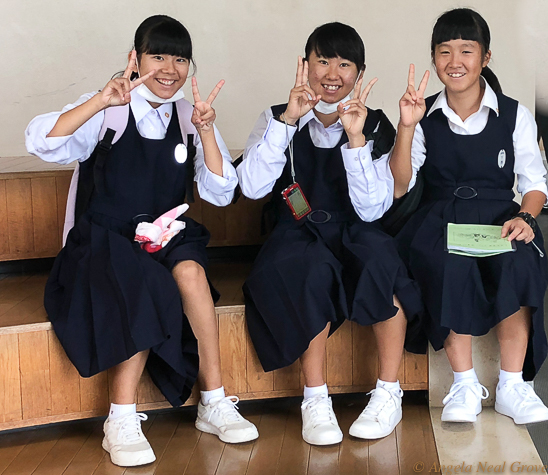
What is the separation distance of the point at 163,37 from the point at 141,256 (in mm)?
665

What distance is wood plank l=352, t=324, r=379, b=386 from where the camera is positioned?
2.24 metres

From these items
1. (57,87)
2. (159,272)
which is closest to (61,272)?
(159,272)

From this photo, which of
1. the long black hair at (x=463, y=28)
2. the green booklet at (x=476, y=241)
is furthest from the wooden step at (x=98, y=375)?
the long black hair at (x=463, y=28)

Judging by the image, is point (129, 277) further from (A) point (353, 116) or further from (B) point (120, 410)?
(A) point (353, 116)

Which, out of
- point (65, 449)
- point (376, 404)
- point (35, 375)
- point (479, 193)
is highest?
point (479, 193)

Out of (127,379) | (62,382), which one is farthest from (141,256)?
(62,382)

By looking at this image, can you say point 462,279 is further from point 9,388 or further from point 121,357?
point 9,388

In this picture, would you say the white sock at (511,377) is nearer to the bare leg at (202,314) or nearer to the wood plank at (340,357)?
the wood plank at (340,357)

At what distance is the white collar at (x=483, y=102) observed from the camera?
87.2 inches

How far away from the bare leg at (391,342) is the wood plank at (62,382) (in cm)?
92

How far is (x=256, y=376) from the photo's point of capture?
2.22 m

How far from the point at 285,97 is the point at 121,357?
6.88 ft

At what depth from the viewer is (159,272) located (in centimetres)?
198

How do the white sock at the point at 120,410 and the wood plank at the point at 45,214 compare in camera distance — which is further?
the wood plank at the point at 45,214
